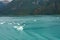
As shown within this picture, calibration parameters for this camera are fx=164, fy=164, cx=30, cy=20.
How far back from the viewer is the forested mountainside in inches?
317

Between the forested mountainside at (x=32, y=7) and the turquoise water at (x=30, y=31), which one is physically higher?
the forested mountainside at (x=32, y=7)

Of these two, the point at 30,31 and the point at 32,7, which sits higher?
the point at 32,7

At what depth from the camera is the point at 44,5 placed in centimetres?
827

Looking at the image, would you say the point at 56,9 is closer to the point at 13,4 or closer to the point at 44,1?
the point at 44,1

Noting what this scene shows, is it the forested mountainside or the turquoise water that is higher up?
the forested mountainside

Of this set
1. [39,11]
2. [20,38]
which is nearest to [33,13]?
[39,11]

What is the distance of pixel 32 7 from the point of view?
8.23 meters

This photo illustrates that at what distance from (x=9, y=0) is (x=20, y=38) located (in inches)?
173

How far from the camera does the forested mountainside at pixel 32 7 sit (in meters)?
8.04

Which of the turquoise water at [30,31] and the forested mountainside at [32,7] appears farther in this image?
the forested mountainside at [32,7]

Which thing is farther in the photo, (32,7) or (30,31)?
(32,7)

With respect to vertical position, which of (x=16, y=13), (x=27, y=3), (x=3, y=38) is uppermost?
(x=27, y=3)

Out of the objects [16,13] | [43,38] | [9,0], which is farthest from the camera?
[16,13]

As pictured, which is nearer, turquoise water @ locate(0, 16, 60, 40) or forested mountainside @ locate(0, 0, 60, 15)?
turquoise water @ locate(0, 16, 60, 40)
